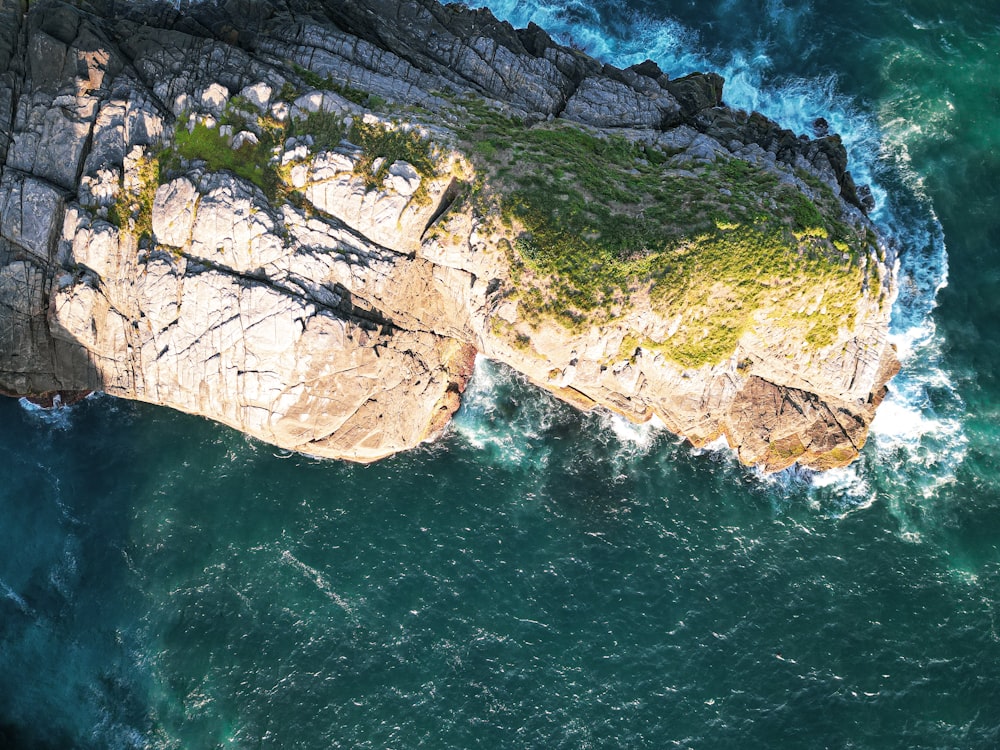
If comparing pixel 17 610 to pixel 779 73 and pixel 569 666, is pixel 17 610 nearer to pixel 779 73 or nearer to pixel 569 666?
pixel 569 666

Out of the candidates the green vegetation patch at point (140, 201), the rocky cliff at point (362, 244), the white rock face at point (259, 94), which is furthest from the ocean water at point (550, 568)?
the white rock face at point (259, 94)

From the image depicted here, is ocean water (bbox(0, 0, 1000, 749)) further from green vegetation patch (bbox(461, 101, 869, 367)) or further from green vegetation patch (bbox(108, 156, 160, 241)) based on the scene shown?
green vegetation patch (bbox(108, 156, 160, 241))


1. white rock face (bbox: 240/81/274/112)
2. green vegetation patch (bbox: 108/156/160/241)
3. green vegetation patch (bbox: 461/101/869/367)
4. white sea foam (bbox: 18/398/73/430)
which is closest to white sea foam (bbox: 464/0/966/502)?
green vegetation patch (bbox: 461/101/869/367)

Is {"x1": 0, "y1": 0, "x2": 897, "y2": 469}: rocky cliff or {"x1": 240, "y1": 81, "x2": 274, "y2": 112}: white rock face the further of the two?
{"x1": 240, "y1": 81, "x2": 274, "y2": 112}: white rock face

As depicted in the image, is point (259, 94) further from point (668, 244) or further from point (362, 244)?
point (668, 244)

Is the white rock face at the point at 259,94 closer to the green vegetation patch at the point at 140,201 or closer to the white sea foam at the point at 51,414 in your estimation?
the green vegetation patch at the point at 140,201

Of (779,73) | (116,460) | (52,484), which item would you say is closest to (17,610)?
(52,484)
